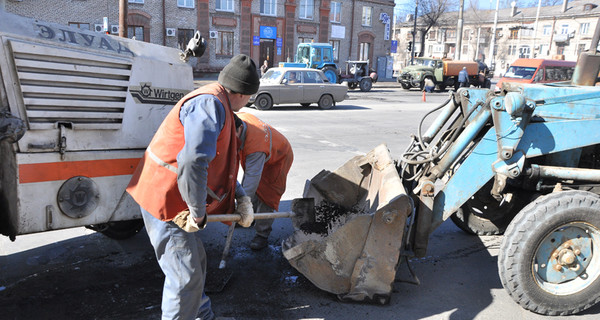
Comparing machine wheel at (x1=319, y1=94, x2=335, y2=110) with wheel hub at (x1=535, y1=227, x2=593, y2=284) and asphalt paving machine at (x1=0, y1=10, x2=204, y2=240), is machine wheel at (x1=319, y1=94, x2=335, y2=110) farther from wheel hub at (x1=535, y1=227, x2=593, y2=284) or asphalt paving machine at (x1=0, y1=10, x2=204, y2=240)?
wheel hub at (x1=535, y1=227, x2=593, y2=284)

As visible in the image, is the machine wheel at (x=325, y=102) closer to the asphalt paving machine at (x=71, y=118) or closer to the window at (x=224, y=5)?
the asphalt paving machine at (x=71, y=118)

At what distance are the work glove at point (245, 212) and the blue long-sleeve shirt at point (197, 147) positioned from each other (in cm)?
45

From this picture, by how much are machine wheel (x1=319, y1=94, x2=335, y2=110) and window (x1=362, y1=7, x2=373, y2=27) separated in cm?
2248

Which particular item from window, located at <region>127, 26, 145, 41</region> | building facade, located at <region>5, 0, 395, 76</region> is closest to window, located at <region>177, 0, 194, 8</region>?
building facade, located at <region>5, 0, 395, 76</region>

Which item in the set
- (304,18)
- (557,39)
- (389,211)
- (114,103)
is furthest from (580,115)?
(557,39)

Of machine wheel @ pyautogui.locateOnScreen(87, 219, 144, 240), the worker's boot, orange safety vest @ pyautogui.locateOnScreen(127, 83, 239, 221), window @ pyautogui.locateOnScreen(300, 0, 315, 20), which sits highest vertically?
window @ pyautogui.locateOnScreen(300, 0, 315, 20)

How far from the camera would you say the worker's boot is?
14.8ft

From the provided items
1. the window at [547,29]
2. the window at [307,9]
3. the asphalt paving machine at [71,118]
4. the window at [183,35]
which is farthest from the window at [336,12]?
the window at [547,29]

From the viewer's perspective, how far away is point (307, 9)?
34.4m

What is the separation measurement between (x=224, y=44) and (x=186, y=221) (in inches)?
1184

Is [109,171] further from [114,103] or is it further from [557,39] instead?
[557,39]

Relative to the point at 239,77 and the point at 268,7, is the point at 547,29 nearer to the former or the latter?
the point at 268,7

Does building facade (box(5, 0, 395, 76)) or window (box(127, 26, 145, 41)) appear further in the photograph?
window (box(127, 26, 145, 41))

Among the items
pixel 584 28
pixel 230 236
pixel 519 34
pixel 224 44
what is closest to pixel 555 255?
pixel 230 236
